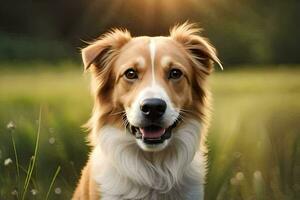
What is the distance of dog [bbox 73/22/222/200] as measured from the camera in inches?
153

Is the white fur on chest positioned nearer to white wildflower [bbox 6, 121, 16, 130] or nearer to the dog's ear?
the dog's ear

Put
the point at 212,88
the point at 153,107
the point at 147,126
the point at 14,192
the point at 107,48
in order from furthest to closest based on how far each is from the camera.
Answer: the point at 14,192
the point at 212,88
the point at 107,48
the point at 147,126
the point at 153,107

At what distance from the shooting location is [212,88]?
14.9 feet

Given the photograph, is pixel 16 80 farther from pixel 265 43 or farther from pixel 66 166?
pixel 265 43

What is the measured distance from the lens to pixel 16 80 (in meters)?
4.79

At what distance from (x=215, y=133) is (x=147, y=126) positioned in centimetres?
94

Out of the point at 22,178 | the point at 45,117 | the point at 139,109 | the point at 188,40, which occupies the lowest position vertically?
the point at 22,178

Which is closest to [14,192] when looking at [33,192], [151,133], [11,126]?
[33,192]

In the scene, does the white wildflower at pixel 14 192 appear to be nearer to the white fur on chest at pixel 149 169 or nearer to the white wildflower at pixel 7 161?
the white wildflower at pixel 7 161

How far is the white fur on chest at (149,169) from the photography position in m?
4.04

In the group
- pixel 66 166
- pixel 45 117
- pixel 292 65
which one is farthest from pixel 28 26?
pixel 292 65

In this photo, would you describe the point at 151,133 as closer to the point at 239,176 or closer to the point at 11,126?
the point at 239,176

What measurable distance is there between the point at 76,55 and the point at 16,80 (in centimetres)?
47

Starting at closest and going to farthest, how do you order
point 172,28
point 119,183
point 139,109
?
point 139,109 → point 119,183 → point 172,28
